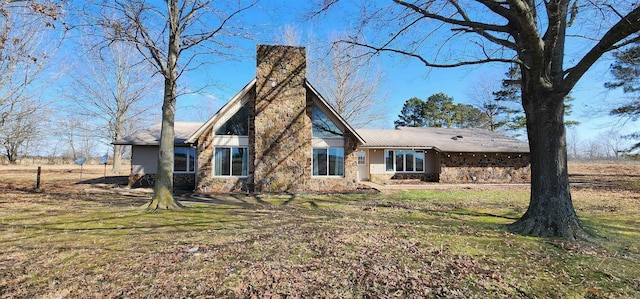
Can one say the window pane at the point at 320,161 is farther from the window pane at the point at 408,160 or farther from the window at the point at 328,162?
the window pane at the point at 408,160

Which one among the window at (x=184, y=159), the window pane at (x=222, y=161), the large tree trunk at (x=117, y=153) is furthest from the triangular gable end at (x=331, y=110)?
the large tree trunk at (x=117, y=153)

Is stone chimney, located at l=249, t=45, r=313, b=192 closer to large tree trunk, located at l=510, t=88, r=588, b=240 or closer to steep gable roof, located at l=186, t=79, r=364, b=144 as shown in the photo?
steep gable roof, located at l=186, t=79, r=364, b=144

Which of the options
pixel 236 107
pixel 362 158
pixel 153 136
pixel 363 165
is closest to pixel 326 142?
pixel 236 107

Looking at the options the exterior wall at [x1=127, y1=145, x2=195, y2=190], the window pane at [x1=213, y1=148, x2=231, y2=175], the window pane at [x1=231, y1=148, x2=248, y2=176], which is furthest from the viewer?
the exterior wall at [x1=127, y1=145, x2=195, y2=190]

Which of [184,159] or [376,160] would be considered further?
[376,160]

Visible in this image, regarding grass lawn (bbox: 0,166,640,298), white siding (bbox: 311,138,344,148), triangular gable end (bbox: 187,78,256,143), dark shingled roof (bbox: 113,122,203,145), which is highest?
triangular gable end (bbox: 187,78,256,143)

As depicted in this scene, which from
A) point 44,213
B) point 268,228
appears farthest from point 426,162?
point 44,213

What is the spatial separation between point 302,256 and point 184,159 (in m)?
13.9

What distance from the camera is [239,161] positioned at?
48.0ft

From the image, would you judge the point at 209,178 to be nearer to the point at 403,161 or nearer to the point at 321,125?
the point at 321,125

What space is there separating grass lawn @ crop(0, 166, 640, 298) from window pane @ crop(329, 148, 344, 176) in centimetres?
611

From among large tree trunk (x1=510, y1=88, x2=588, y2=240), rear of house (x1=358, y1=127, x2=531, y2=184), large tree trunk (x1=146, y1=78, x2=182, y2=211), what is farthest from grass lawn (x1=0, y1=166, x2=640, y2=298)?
rear of house (x1=358, y1=127, x2=531, y2=184)

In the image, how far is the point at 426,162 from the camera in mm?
21094

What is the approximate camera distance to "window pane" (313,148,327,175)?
15.1 meters
